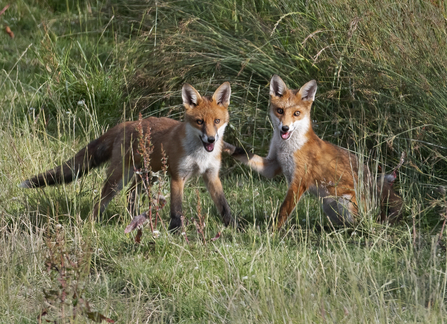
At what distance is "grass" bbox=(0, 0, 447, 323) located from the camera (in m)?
3.35

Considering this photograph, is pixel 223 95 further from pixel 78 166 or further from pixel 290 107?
pixel 78 166

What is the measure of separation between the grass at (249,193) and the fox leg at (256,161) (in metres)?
0.24

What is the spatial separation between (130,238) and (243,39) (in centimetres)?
319

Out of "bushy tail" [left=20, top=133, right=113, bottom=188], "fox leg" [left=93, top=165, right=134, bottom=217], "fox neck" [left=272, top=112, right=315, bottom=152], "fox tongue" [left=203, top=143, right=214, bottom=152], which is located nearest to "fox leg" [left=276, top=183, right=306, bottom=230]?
"fox neck" [left=272, top=112, right=315, bottom=152]

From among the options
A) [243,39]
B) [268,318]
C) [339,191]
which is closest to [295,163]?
[339,191]

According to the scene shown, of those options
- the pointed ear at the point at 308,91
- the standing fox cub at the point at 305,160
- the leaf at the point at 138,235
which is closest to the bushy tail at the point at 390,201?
the standing fox cub at the point at 305,160

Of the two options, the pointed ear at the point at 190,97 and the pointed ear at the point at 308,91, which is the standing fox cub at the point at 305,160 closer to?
the pointed ear at the point at 308,91

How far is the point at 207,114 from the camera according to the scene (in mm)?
5195

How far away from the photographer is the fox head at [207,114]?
16.7 ft

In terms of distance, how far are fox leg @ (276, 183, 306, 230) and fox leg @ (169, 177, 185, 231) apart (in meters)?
0.89

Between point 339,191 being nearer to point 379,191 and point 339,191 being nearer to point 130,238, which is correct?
point 379,191

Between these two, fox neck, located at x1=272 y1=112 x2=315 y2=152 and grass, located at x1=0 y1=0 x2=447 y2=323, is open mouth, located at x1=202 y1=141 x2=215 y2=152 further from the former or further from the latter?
fox neck, located at x1=272 y1=112 x2=315 y2=152

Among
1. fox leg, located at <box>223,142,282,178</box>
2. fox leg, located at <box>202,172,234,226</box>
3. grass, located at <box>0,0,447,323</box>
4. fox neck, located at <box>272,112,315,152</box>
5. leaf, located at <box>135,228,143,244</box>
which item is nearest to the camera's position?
grass, located at <box>0,0,447,323</box>

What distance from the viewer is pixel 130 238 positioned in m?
4.41
